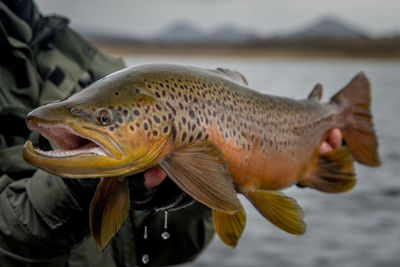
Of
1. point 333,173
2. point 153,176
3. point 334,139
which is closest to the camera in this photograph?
point 153,176

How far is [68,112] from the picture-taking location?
151cm

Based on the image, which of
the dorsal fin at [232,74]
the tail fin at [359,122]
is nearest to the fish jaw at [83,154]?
the dorsal fin at [232,74]

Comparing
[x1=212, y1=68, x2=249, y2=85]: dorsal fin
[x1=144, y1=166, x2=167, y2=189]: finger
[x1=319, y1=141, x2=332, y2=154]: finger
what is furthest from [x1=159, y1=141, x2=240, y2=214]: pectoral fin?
[x1=319, y1=141, x2=332, y2=154]: finger

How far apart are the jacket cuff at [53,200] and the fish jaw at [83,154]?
0.47 metres

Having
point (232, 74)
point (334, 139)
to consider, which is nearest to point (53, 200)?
point (232, 74)

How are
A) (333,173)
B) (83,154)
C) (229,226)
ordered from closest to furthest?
Answer: (83,154)
(229,226)
(333,173)

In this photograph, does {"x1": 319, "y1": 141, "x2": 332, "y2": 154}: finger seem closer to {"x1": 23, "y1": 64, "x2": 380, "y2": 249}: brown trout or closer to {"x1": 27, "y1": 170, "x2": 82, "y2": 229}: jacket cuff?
{"x1": 23, "y1": 64, "x2": 380, "y2": 249}: brown trout

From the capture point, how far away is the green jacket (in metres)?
2.09

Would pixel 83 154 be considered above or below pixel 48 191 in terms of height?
above

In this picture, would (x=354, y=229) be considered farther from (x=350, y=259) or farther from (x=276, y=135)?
(x=276, y=135)

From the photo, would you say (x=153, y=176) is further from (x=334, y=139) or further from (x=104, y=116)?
(x=334, y=139)

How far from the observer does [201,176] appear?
65.6 inches

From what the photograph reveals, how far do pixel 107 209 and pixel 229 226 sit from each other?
0.47 m

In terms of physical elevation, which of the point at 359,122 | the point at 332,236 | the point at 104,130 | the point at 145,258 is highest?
the point at 104,130
